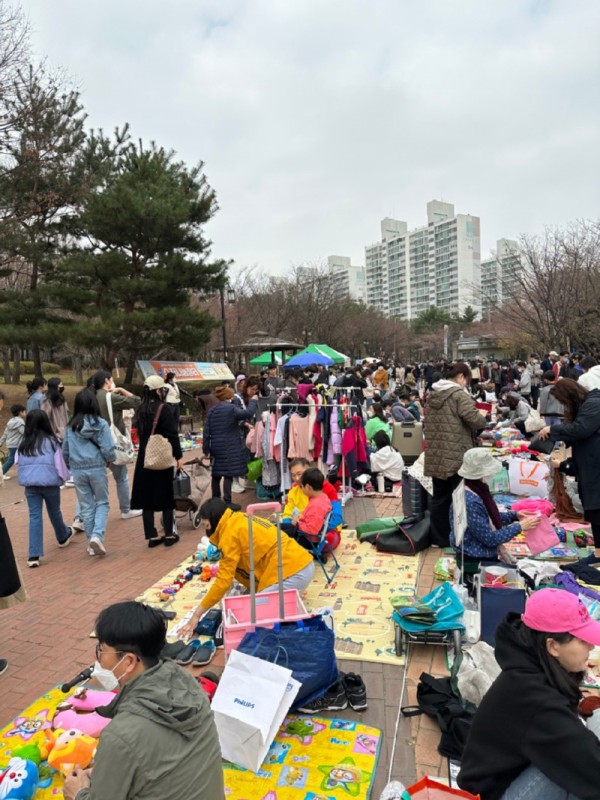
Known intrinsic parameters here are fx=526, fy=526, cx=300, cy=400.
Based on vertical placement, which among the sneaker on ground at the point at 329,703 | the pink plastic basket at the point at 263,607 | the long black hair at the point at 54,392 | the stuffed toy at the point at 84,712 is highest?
the long black hair at the point at 54,392

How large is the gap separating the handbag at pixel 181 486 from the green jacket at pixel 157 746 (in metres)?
4.78

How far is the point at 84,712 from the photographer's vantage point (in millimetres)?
2961

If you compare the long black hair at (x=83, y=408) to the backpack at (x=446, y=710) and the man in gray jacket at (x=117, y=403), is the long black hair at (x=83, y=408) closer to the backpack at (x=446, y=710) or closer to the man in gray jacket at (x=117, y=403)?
the man in gray jacket at (x=117, y=403)

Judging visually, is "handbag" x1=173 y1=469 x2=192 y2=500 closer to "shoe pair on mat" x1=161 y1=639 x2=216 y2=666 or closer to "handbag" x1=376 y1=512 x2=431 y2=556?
"handbag" x1=376 y1=512 x2=431 y2=556

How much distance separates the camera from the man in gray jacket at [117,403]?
21.1 feet

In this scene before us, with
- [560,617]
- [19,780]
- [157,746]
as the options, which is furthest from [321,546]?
[157,746]

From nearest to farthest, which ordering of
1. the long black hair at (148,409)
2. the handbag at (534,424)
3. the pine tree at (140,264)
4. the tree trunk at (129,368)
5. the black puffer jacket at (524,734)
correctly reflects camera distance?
the black puffer jacket at (524,734) → the long black hair at (148,409) → the handbag at (534,424) → the pine tree at (140,264) → the tree trunk at (129,368)

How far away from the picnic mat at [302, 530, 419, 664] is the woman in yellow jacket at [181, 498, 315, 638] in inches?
21.7

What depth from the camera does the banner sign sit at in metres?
15.4

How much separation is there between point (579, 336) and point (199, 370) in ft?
48.3

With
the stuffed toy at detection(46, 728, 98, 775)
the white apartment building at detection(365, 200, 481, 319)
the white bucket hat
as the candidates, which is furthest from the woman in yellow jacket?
the white apartment building at detection(365, 200, 481, 319)

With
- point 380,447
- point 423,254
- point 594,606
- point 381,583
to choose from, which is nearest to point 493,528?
point 594,606

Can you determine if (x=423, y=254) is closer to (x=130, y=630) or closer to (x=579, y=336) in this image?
(x=579, y=336)

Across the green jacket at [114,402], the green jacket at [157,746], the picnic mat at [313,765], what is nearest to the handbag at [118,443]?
the green jacket at [114,402]
